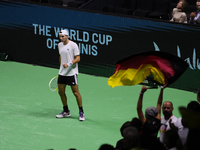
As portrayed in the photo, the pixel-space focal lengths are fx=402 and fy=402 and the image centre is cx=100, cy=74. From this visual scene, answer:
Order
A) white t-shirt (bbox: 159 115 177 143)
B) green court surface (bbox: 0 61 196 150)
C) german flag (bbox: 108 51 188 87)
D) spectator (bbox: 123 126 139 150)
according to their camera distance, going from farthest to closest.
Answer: green court surface (bbox: 0 61 196 150) → german flag (bbox: 108 51 188 87) → white t-shirt (bbox: 159 115 177 143) → spectator (bbox: 123 126 139 150)

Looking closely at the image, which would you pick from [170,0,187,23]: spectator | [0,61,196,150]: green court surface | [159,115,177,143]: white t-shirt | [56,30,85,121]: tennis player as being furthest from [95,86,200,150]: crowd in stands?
[170,0,187,23]: spectator

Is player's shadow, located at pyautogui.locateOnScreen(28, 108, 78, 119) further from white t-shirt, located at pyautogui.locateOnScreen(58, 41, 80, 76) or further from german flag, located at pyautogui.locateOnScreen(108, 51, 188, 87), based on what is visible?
german flag, located at pyautogui.locateOnScreen(108, 51, 188, 87)

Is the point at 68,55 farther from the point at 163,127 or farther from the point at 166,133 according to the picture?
the point at 166,133

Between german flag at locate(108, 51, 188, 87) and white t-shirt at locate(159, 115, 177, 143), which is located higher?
german flag at locate(108, 51, 188, 87)

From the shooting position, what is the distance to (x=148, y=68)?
8.05 metres

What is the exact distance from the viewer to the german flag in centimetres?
741

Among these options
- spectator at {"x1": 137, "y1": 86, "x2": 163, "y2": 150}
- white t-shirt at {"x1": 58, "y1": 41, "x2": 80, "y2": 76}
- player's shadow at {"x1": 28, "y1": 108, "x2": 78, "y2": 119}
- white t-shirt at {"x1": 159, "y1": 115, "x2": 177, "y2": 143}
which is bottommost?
player's shadow at {"x1": 28, "y1": 108, "x2": 78, "y2": 119}

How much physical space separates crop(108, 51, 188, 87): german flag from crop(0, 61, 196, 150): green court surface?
1.52 m

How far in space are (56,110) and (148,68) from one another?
11.3 ft

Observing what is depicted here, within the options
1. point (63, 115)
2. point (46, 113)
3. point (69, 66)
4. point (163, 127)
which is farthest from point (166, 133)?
point (46, 113)

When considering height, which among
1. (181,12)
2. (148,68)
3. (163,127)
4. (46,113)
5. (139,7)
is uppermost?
(139,7)


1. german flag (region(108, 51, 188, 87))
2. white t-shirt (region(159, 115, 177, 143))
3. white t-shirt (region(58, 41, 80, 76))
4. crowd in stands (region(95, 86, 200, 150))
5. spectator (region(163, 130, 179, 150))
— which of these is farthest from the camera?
white t-shirt (region(58, 41, 80, 76))

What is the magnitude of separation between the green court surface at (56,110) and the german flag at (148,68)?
5.00ft

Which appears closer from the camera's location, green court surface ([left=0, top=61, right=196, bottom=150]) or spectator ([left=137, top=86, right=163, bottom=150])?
spectator ([left=137, top=86, right=163, bottom=150])
